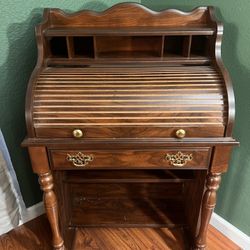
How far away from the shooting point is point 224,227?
1.57m

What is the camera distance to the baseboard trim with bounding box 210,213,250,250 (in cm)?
148

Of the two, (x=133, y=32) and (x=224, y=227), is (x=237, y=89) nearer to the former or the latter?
(x=133, y=32)

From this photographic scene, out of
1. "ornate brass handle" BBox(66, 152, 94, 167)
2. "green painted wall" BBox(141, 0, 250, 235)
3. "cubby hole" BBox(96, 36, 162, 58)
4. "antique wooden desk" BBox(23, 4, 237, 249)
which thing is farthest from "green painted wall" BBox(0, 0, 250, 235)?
"ornate brass handle" BBox(66, 152, 94, 167)

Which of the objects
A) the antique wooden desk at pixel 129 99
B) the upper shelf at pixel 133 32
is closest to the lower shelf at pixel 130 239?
the antique wooden desk at pixel 129 99

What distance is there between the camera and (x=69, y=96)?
102 centimetres

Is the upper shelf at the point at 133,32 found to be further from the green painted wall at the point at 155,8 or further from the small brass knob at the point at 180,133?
the small brass knob at the point at 180,133

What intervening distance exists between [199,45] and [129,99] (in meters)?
0.52

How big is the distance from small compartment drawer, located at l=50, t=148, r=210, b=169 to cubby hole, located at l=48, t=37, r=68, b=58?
471 mm

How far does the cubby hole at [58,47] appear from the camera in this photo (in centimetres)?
127

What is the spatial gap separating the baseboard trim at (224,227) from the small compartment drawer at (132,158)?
2.13 feet

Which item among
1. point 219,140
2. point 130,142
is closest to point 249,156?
point 219,140

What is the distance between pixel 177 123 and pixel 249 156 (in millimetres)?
539

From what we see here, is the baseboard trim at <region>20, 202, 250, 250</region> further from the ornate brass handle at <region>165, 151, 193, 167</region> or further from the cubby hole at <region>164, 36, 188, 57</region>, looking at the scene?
the cubby hole at <region>164, 36, 188, 57</region>

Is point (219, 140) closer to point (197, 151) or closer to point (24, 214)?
point (197, 151)
